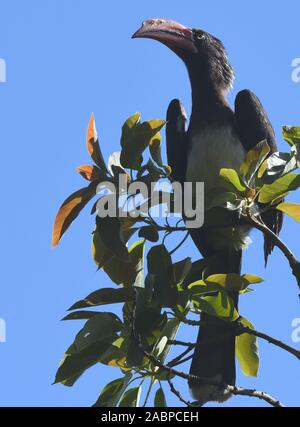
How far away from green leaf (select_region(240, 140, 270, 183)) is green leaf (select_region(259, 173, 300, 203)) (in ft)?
0.30

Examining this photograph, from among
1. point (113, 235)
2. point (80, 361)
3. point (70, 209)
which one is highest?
point (70, 209)

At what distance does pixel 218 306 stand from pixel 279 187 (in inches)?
21.1

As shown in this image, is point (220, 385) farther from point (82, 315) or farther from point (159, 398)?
point (82, 315)

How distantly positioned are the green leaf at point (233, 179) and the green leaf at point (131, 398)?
0.93 meters

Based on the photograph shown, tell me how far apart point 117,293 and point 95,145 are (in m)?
0.61

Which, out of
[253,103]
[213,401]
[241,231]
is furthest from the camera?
[253,103]

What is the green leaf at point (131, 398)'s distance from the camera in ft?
11.7

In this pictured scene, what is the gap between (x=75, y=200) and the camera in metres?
3.47

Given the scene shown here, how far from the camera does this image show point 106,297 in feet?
11.4

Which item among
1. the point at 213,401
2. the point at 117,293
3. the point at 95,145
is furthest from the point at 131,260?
the point at 213,401

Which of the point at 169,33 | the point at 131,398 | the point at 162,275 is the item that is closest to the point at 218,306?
the point at 162,275

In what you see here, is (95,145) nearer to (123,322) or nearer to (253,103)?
(123,322)

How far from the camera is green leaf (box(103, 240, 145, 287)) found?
12.0ft

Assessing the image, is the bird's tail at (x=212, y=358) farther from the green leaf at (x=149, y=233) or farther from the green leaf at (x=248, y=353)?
the green leaf at (x=149, y=233)
